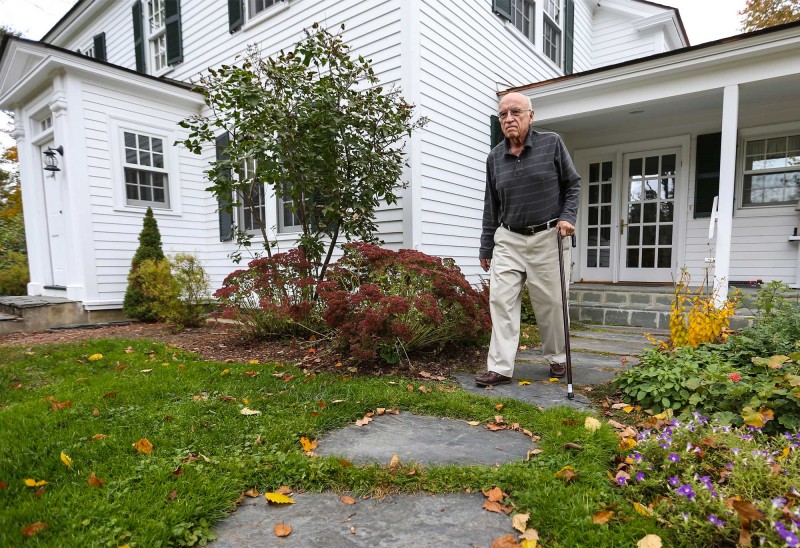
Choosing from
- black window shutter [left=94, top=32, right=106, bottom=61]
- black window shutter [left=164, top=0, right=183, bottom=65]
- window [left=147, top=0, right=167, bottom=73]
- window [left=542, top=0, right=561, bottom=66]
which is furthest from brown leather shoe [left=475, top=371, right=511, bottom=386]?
black window shutter [left=94, top=32, right=106, bottom=61]

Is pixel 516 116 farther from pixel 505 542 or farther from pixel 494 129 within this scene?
pixel 494 129

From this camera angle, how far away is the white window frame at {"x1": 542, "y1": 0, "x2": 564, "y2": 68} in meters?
7.63

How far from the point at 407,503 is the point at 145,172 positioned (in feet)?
23.8

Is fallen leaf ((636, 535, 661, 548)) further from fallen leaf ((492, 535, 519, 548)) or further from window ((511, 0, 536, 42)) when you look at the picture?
window ((511, 0, 536, 42))

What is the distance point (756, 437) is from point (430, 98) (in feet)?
14.9

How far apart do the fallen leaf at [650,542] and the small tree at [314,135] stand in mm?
3526

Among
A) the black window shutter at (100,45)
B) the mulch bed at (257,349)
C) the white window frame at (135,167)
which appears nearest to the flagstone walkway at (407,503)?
the mulch bed at (257,349)

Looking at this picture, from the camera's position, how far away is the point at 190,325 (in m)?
5.83

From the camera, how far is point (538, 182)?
9.48ft

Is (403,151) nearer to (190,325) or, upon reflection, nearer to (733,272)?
(190,325)

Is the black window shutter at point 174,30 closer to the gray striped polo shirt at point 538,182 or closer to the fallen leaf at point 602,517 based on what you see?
the gray striped polo shirt at point 538,182

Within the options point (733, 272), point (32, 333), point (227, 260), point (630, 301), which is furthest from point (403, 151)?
point (32, 333)

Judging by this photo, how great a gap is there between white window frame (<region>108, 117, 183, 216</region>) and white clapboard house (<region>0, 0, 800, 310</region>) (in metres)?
0.03

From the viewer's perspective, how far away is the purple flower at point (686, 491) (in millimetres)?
1411
